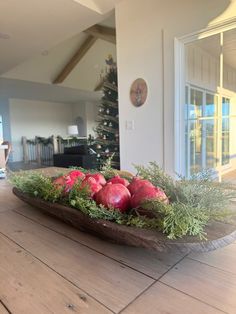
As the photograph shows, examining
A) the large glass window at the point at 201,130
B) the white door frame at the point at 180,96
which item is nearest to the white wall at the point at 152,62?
the white door frame at the point at 180,96

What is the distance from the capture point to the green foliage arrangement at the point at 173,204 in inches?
18.7

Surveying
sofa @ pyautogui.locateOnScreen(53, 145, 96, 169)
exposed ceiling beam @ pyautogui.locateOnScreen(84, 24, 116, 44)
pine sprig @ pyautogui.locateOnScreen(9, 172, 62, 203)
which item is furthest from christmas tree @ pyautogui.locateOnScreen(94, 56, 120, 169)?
pine sprig @ pyautogui.locateOnScreen(9, 172, 62, 203)

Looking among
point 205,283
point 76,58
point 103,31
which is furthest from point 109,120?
point 205,283

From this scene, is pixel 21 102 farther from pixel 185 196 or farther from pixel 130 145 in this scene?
pixel 185 196

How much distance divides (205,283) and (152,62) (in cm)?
283

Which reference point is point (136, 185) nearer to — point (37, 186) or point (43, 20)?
point (37, 186)

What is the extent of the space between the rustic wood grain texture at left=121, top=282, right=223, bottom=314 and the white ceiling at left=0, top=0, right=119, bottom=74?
130 inches

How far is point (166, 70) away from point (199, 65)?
58cm

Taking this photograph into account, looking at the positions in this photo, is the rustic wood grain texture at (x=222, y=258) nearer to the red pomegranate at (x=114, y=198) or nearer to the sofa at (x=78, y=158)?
the red pomegranate at (x=114, y=198)

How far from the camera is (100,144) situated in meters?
4.22

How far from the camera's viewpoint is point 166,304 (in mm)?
384

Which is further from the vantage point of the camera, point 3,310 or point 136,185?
point 136,185

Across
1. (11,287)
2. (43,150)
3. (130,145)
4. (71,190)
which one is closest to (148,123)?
(130,145)

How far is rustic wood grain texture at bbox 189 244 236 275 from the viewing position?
19.4 inches
